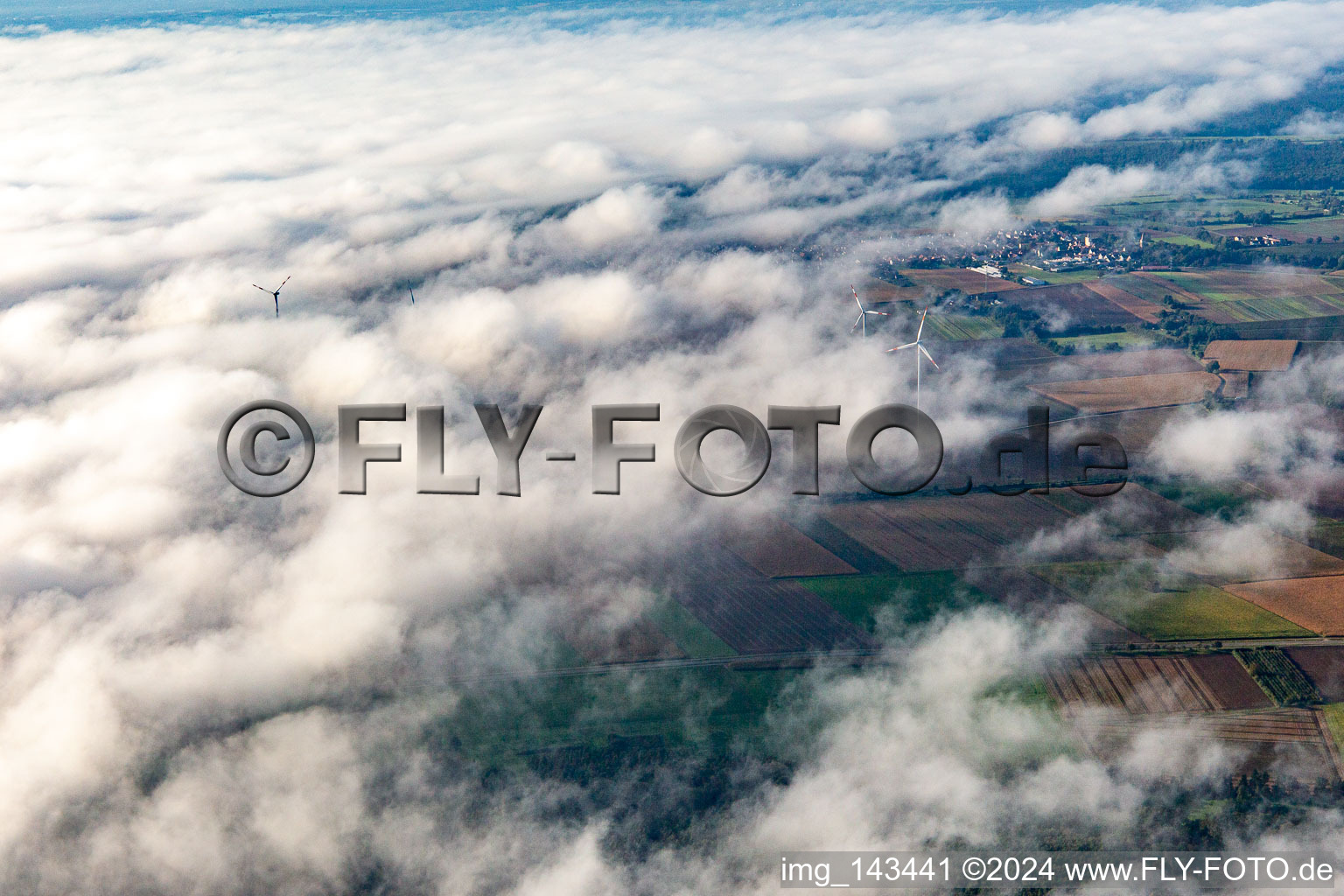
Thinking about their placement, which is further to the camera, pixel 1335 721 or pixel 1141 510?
pixel 1141 510

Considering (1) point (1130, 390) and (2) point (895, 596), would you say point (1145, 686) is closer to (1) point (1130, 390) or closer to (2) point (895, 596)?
(2) point (895, 596)

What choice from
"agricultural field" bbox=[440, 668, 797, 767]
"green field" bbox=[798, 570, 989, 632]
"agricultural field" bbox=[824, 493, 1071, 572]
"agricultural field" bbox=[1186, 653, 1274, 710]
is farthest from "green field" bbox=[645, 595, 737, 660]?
"agricultural field" bbox=[1186, 653, 1274, 710]

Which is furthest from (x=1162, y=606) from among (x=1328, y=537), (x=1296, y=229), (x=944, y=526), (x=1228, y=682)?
(x=1296, y=229)

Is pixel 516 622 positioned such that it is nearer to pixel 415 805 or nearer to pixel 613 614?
pixel 613 614

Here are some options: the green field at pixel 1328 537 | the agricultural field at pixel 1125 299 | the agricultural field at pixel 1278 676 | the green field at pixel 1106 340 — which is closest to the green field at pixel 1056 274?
the agricultural field at pixel 1125 299

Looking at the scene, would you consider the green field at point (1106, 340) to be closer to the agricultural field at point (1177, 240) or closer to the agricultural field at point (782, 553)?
the agricultural field at point (1177, 240)

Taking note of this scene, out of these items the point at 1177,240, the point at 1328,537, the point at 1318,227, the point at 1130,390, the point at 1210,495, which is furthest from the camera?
the point at 1318,227

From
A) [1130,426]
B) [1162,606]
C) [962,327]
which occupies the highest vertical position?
[962,327]

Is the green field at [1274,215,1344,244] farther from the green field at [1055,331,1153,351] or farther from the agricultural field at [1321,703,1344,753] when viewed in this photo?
the agricultural field at [1321,703,1344,753]
